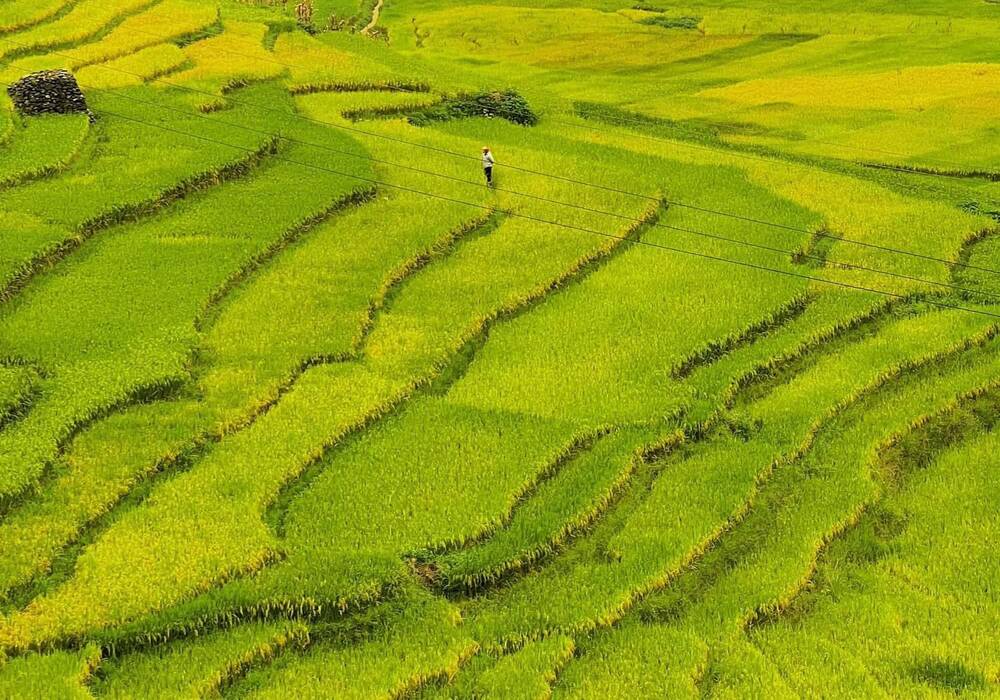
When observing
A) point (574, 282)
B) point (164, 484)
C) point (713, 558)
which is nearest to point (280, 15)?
point (574, 282)

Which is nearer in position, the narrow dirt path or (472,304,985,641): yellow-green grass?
(472,304,985,641): yellow-green grass

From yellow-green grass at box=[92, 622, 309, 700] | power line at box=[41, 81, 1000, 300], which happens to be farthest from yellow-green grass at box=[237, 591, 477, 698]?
power line at box=[41, 81, 1000, 300]

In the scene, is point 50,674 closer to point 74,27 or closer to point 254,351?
point 254,351

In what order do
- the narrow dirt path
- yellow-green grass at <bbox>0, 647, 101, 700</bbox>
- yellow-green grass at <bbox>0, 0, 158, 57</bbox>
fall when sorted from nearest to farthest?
yellow-green grass at <bbox>0, 647, 101, 700</bbox> → yellow-green grass at <bbox>0, 0, 158, 57</bbox> → the narrow dirt path

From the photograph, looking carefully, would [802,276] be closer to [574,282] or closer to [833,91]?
[574,282]

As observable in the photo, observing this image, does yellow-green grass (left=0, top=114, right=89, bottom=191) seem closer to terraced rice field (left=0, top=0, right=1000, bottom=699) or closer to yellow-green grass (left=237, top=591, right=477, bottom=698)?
terraced rice field (left=0, top=0, right=1000, bottom=699)

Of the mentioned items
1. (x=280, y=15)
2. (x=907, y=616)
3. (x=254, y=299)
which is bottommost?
(x=907, y=616)

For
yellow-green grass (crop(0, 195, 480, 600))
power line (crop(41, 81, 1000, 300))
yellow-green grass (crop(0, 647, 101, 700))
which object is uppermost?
power line (crop(41, 81, 1000, 300))
